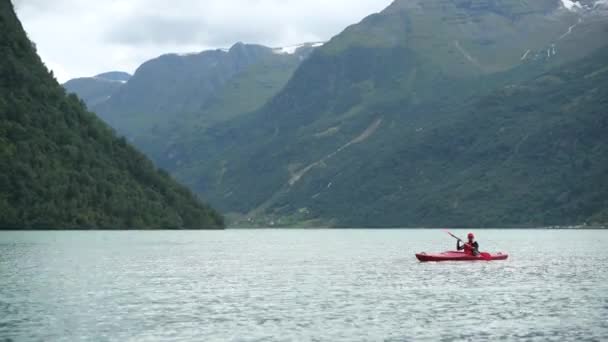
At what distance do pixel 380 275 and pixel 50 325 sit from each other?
4100 cm

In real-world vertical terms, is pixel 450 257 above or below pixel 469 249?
below

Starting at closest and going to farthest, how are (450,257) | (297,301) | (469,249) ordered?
(297,301), (469,249), (450,257)

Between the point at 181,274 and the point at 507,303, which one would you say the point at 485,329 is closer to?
the point at 507,303

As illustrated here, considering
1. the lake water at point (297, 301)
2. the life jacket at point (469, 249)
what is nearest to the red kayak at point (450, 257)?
the life jacket at point (469, 249)

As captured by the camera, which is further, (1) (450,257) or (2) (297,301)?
(1) (450,257)

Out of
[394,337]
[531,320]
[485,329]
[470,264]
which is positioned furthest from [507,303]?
[470,264]

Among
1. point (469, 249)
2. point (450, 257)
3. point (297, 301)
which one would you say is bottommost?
point (297, 301)

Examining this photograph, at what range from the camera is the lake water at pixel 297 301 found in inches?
1828

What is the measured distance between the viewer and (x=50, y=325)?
157 ft

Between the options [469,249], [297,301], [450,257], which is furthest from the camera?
[450,257]

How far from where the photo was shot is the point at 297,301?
60031 mm

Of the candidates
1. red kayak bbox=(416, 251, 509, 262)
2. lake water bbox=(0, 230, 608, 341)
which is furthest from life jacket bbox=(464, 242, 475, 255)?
lake water bbox=(0, 230, 608, 341)

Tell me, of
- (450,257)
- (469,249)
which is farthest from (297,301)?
(469,249)

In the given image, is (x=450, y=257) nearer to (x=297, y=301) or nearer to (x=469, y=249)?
(x=469, y=249)
